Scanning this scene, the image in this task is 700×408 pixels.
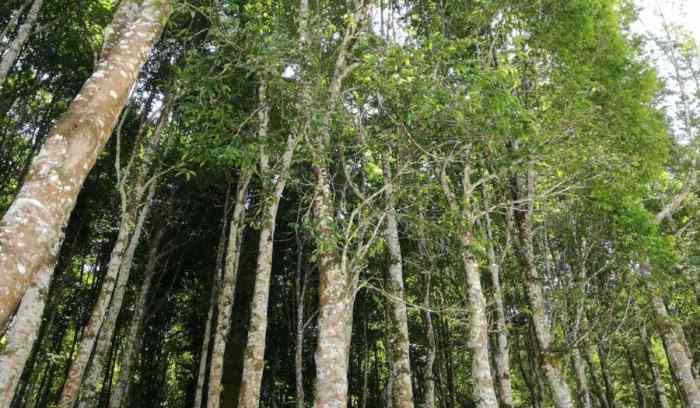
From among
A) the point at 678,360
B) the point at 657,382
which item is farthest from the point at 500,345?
the point at 657,382

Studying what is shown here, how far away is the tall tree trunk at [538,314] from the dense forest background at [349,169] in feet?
0.17

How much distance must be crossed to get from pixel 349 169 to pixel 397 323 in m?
4.60

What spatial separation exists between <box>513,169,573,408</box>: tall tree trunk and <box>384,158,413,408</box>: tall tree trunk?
2888 mm

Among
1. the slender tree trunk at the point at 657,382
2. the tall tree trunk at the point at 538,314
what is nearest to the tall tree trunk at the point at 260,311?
the tall tree trunk at the point at 538,314

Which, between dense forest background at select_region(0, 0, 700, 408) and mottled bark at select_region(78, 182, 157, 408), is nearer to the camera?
dense forest background at select_region(0, 0, 700, 408)

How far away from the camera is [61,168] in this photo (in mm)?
3082

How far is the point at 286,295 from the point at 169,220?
21.7 feet

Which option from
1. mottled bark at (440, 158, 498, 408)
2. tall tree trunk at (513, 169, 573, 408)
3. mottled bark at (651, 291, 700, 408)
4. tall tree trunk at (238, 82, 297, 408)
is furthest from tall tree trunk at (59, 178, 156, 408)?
mottled bark at (651, 291, 700, 408)

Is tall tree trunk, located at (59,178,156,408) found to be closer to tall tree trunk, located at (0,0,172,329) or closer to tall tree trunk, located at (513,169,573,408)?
tall tree trunk, located at (0,0,172,329)

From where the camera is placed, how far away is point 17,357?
6.25 meters

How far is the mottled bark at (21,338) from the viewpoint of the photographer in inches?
245

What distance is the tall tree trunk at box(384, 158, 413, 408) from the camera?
348 inches

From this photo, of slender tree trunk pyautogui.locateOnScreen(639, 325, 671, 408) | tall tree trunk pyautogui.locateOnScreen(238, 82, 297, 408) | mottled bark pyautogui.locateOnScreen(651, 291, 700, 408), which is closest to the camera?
tall tree trunk pyautogui.locateOnScreen(238, 82, 297, 408)

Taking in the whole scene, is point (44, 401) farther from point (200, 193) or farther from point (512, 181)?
point (512, 181)
